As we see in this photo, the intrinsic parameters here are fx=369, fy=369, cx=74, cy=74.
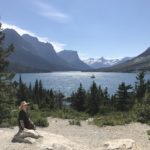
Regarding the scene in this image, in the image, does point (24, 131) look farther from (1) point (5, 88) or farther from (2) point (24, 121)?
(1) point (5, 88)

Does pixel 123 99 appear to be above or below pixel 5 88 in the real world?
below

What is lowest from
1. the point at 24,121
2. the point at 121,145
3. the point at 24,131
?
the point at 121,145

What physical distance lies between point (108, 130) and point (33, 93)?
3235 inches

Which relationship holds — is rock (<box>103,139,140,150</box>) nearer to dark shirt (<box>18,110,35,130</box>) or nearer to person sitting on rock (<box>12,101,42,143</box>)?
person sitting on rock (<box>12,101,42,143</box>)

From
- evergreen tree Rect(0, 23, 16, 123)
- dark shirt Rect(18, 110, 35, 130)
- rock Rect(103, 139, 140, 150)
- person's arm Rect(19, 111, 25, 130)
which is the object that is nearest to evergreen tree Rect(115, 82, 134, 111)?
evergreen tree Rect(0, 23, 16, 123)

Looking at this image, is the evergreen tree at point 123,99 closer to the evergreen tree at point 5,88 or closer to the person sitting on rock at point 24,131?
the evergreen tree at point 5,88

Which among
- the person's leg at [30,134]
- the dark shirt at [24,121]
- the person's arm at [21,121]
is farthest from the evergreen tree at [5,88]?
the person's leg at [30,134]

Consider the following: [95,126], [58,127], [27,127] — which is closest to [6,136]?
[27,127]

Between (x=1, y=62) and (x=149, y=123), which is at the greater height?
(x=1, y=62)

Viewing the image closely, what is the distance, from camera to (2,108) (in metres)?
26.9

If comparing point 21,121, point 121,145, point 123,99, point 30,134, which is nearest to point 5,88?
point 21,121

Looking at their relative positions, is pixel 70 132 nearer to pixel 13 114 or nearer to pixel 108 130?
pixel 108 130

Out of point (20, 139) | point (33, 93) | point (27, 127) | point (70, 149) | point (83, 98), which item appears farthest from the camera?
point (33, 93)

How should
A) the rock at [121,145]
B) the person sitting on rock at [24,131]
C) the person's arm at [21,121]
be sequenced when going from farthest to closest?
the person's arm at [21,121]
the person sitting on rock at [24,131]
the rock at [121,145]
